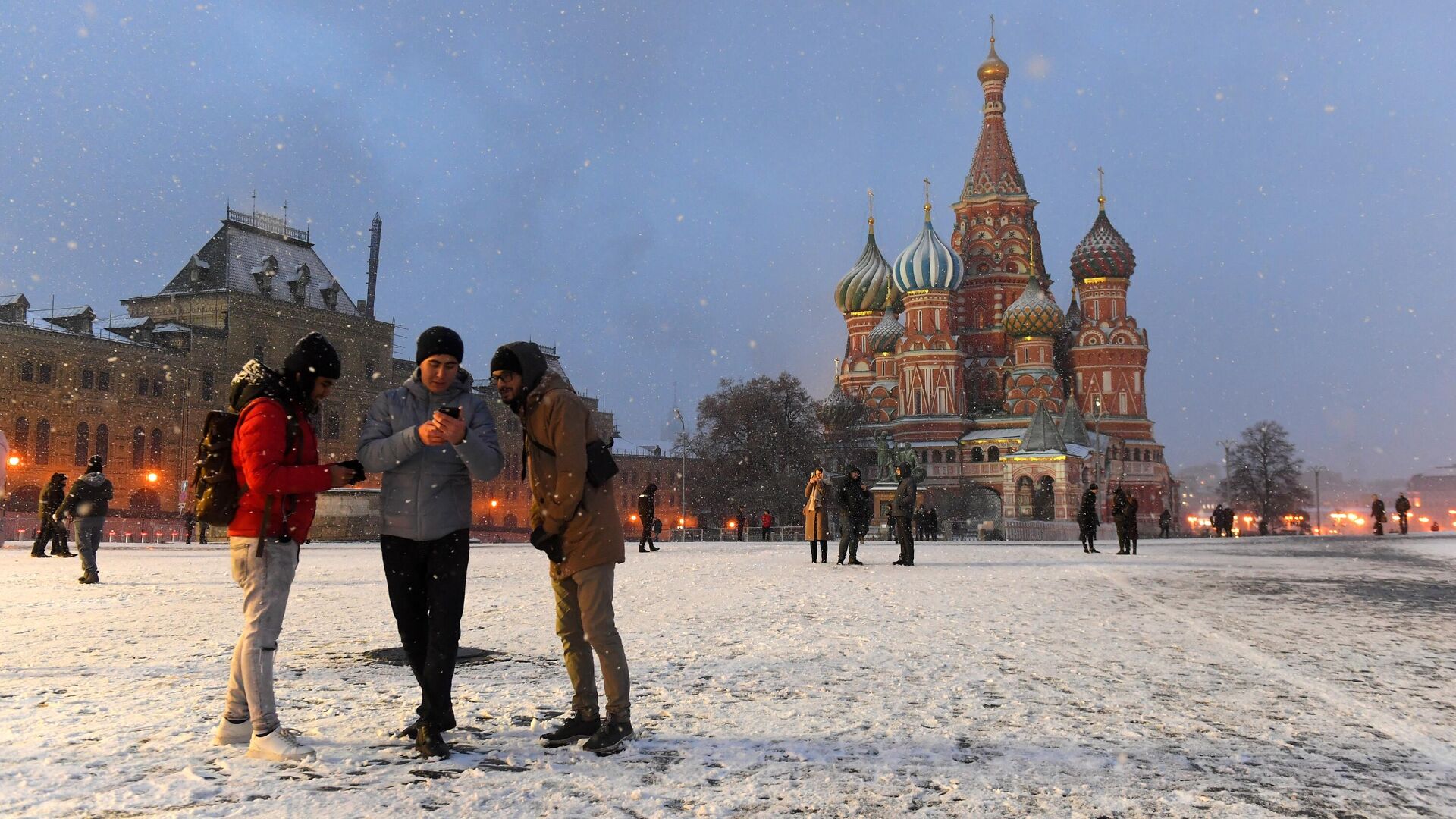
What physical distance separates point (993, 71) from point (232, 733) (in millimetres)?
90658

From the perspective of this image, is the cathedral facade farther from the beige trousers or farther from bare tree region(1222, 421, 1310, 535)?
the beige trousers

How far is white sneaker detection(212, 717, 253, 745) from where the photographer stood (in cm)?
466

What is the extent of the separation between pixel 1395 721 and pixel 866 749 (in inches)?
109

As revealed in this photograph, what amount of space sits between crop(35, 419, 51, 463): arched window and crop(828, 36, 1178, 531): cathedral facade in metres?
46.2

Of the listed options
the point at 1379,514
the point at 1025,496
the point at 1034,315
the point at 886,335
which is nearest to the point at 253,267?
the point at 886,335

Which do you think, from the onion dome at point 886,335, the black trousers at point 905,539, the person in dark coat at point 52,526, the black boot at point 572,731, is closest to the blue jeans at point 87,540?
the person in dark coat at point 52,526

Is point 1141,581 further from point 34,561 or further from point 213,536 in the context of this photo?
point 213,536

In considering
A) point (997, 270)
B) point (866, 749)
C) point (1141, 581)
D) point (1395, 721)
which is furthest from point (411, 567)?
point (997, 270)

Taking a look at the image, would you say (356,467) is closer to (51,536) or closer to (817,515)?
(817,515)

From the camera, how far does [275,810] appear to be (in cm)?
373

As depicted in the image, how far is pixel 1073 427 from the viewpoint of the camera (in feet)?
233

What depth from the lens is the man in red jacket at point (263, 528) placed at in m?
4.57

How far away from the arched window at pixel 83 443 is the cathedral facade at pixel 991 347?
44.6 metres

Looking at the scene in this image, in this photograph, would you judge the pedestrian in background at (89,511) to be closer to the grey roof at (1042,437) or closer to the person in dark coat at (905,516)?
the person in dark coat at (905,516)
